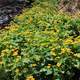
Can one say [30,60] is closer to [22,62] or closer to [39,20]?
[22,62]

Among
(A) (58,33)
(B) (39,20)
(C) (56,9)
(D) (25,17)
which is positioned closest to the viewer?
(A) (58,33)

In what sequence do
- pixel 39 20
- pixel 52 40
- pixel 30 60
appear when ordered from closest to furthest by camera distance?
pixel 30 60 < pixel 52 40 < pixel 39 20

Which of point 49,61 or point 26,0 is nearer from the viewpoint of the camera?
point 49,61

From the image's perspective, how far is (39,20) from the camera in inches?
378

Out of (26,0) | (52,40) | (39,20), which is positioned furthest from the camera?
(26,0)

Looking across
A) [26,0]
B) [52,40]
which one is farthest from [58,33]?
[26,0]

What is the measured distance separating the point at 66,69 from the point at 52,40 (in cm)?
112

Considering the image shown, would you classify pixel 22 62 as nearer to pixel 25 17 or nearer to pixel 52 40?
pixel 52 40

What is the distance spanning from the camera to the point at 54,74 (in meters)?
5.88

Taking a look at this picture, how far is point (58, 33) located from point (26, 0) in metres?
7.69

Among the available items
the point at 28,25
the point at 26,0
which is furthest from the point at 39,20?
the point at 26,0

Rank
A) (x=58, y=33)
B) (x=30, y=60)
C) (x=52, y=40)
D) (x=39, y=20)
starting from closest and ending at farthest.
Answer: (x=30, y=60) → (x=52, y=40) → (x=58, y=33) → (x=39, y=20)

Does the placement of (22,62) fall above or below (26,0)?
above

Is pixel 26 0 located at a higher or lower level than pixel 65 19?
lower
